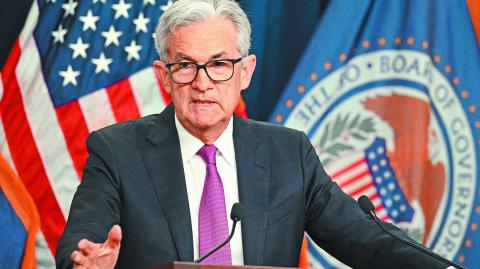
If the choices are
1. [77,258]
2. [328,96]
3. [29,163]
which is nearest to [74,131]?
[29,163]

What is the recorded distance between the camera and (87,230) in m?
3.15

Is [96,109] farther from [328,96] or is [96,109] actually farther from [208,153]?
[208,153]

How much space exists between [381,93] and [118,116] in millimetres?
1317

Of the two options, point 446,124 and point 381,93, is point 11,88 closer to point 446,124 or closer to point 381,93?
point 381,93

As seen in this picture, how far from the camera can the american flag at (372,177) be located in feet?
16.7

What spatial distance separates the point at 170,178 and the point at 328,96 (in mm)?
1884

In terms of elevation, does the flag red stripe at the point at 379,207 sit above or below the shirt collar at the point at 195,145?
below

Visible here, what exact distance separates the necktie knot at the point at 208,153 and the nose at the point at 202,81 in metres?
0.24

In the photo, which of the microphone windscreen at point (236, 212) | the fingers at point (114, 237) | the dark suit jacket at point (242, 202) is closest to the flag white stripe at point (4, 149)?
the dark suit jacket at point (242, 202)

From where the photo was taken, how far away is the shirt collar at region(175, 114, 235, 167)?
355cm

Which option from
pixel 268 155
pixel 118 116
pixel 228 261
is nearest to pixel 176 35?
pixel 268 155

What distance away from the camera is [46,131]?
494 centimetres

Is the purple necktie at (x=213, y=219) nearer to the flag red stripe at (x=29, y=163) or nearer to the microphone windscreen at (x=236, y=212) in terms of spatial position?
the microphone windscreen at (x=236, y=212)

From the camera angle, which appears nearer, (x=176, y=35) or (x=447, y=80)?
(x=176, y=35)
